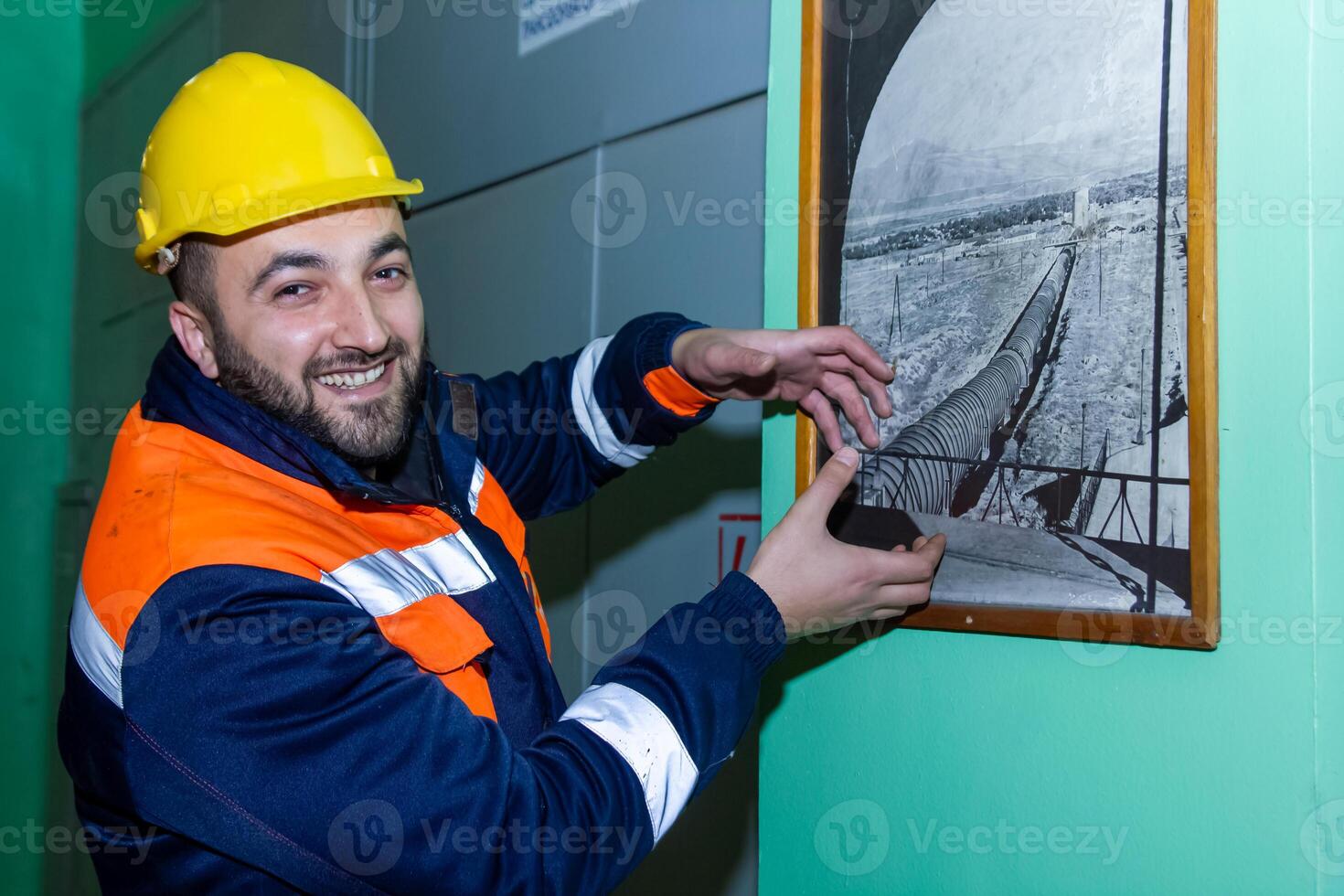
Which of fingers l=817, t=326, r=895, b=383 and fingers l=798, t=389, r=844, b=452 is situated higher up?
fingers l=817, t=326, r=895, b=383

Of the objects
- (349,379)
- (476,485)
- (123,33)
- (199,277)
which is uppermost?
(123,33)

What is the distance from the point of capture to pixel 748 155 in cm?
151

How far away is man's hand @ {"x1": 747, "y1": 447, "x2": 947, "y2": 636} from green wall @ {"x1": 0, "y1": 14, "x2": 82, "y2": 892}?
3.41 m

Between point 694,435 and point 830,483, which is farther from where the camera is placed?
point 694,435

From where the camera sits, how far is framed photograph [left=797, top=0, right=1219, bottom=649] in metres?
0.85

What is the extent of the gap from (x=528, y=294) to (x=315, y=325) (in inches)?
35.3

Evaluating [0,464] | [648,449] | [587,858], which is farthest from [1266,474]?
[0,464]

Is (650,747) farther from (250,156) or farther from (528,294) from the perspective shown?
(528,294)

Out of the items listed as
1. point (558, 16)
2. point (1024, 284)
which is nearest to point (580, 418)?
point (1024, 284)

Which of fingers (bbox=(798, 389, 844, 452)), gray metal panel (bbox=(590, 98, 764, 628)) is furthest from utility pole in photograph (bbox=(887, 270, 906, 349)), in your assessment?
gray metal panel (bbox=(590, 98, 764, 628))

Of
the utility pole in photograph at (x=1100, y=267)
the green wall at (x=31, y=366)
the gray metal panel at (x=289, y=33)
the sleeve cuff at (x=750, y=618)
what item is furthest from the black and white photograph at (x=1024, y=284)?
the green wall at (x=31, y=366)

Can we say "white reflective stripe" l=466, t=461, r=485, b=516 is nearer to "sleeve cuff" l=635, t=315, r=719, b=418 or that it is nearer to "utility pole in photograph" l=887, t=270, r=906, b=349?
"sleeve cuff" l=635, t=315, r=719, b=418

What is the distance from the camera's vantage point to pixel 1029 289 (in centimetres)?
96

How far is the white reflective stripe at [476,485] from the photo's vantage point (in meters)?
1.26
